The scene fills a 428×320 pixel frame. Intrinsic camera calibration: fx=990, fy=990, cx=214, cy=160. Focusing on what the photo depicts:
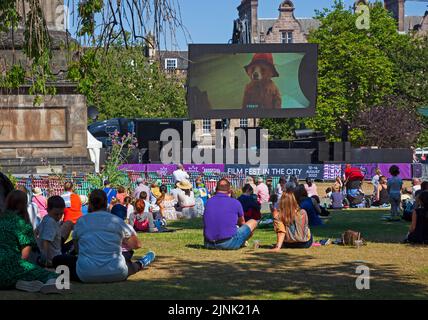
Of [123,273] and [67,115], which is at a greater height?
[67,115]

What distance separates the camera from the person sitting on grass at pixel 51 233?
1352 centimetres

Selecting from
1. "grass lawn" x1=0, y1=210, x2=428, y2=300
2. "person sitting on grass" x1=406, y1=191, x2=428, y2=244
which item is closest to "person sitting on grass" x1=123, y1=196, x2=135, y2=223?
"grass lawn" x1=0, y1=210, x2=428, y2=300

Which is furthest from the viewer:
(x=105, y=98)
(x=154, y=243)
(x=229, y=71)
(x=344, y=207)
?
(x=105, y=98)

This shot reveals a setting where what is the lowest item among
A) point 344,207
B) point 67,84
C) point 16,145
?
point 344,207

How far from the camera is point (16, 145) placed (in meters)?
31.9

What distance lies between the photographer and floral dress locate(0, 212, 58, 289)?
38.0 ft

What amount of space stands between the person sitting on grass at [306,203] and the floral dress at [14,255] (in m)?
9.24

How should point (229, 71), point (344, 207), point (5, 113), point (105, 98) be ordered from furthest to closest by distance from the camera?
point (105, 98), point (229, 71), point (344, 207), point (5, 113)

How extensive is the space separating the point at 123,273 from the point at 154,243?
615 cm

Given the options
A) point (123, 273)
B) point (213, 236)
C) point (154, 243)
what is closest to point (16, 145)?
point (154, 243)

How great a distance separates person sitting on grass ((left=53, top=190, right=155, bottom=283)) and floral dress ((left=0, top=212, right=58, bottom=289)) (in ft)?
2.36

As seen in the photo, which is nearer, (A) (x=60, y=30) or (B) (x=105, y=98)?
(A) (x=60, y=30)

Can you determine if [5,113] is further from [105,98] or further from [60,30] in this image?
[105,98]

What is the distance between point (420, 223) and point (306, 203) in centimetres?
412
